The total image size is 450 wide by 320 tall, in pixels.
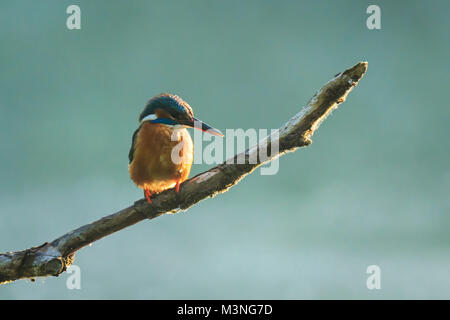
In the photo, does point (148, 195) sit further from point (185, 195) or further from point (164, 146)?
point (164, 146)

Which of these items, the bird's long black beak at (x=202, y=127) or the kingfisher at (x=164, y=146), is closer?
the kingfisher at (x=164, y=146)

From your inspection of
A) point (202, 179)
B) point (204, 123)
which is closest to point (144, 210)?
point (202, 179)

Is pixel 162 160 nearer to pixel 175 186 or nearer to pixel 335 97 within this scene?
pixel 175 186

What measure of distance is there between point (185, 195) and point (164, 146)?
0.61 metres

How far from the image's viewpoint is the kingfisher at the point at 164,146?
4371 mm

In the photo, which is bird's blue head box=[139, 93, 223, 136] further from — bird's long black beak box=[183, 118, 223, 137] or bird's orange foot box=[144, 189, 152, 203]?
bird's orange foot box=[144, 189, 152, 203]

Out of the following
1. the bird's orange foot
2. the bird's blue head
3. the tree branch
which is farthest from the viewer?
the bird's blue head

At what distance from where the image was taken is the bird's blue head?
14.7ft

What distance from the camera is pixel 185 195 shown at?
4.21 meters

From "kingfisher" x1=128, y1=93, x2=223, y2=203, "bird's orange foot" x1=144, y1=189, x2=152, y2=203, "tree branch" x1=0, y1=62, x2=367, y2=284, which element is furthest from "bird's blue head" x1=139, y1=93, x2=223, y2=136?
"bird's orange foot" x1=144, y1=189, x2=152, y2=203

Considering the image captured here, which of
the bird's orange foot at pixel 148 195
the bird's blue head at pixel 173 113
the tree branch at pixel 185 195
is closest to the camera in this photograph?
the tree branch at pixel 185 195

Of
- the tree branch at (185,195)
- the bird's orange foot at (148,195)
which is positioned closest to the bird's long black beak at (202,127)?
the tree branch at (185,195)

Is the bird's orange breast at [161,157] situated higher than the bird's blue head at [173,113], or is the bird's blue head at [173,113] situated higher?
the bird's blue head at [173,113]

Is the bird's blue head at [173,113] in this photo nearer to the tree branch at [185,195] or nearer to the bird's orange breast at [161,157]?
the bird's orange breast at [161,157]
